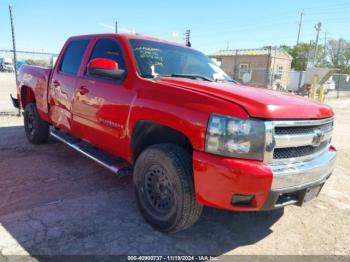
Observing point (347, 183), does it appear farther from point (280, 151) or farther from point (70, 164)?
point (70, 164)

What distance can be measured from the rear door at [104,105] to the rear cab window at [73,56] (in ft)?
1.07

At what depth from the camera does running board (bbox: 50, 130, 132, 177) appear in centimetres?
348

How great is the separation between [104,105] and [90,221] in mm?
1305

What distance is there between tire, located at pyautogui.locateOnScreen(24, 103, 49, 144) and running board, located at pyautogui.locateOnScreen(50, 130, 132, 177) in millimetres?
923

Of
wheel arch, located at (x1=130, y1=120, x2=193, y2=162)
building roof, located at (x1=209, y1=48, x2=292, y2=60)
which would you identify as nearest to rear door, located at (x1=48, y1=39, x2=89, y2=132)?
wheel arch, located at (x1=130, y1=120, x2=193, y2=162)

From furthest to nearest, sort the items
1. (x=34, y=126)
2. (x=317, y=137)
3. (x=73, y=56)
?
(x=34, y=126) → (x=73, y=56) → (x=317, y=137)

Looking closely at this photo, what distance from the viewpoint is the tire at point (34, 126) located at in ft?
18.6

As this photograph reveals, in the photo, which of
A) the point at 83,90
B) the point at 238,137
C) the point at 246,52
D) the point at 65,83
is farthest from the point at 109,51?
the point at 246,52

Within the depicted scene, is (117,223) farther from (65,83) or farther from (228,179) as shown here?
(65,83)

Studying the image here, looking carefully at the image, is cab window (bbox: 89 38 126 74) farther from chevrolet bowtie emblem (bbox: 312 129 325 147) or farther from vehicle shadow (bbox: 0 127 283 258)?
chevrolet bowtie emblem (bbox: 312 129 325 147)

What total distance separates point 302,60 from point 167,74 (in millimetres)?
65463

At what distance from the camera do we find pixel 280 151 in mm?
2605

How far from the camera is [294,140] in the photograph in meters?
2.64

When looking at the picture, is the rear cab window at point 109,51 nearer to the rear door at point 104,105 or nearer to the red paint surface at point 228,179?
the rear door at point 104,105
